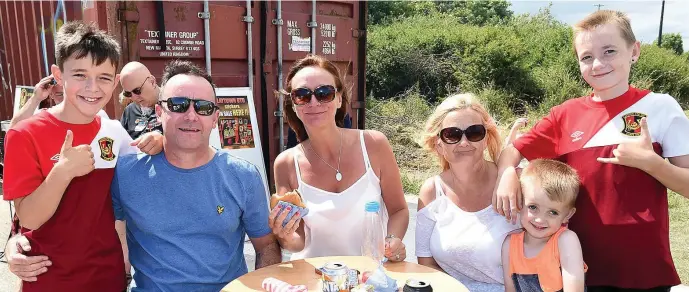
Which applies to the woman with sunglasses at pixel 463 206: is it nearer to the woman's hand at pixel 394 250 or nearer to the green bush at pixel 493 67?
the woman's hand at pixel 394 250

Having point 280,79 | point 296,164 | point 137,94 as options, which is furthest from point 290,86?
point 280,79

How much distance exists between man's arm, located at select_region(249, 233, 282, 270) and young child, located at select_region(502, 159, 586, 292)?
104 centimetres

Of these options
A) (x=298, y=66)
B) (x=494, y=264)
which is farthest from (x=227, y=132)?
(x=494, y=264)

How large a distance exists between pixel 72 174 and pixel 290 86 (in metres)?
1.12

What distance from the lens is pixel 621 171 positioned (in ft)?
6.79

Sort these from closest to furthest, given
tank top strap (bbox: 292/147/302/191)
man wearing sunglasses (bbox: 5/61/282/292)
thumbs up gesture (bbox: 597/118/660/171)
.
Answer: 1. thumbs up gesture (bbox: 597/118/660/171)
2. man wearing sunglasses (bbox: 5/61/282/292)
3. tank top strap (bbox: 292/147/302/191)

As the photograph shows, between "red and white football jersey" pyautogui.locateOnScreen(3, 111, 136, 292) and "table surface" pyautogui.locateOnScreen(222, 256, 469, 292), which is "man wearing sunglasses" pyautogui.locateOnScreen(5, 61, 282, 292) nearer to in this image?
"red and white football jersey" pyautogui.locateOnScreen(3, 111, 136, 292)

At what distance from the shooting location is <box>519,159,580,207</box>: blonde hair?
6.86ft

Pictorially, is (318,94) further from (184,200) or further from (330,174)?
(184,200)

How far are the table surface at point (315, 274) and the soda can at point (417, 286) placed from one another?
0.09 metres

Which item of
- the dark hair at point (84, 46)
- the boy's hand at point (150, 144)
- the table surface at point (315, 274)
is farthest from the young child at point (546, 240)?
the dark hair at point (84, 46)

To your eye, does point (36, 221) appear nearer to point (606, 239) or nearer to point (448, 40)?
point (606, 239)

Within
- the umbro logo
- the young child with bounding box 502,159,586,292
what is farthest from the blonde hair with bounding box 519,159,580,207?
the umbro logo

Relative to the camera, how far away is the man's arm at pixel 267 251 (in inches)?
92.8
